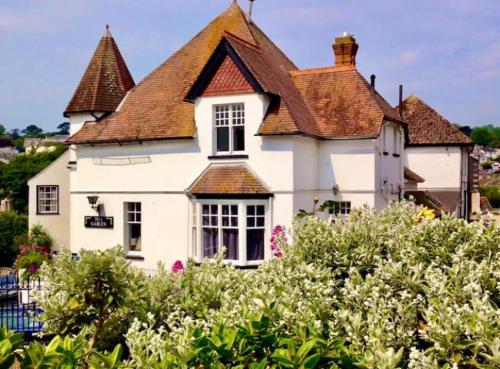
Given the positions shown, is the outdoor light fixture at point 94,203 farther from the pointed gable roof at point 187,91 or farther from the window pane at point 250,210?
the window pane at point 250,210

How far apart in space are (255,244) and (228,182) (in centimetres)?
244

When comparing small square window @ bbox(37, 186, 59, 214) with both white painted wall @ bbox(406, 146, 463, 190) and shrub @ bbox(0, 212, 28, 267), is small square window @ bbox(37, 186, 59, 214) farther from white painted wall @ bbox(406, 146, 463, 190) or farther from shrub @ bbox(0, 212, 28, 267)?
white painted wall @ bbox(406, 146, 463, 190)

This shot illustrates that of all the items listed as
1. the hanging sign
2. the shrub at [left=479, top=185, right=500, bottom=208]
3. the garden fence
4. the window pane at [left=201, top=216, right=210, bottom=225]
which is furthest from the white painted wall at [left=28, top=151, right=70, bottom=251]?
the shrub at [left=479, top=185, right=500, bottom=208]

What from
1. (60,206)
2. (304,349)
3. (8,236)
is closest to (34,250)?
(60,206)

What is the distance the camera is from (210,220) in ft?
62.8

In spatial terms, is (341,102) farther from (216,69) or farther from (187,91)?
(187,91)

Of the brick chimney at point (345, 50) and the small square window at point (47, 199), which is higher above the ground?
the brick chimney at point (345, 50)

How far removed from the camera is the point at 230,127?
63.0 ft

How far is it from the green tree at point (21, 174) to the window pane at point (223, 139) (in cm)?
3914

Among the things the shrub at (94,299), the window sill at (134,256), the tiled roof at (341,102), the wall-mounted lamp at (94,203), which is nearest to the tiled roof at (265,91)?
the tiled roof at (341,102)

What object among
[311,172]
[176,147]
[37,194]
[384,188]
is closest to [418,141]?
[384,188]

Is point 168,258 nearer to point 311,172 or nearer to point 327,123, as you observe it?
point 311,172

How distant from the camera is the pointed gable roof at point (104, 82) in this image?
2275 cm

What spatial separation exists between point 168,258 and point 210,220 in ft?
8.97
